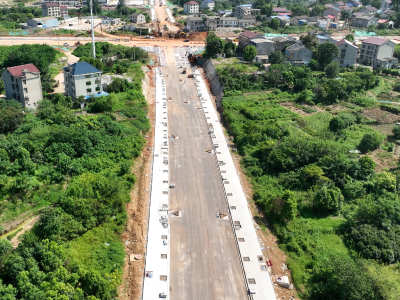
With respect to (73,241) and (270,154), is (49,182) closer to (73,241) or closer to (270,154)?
(73,241)

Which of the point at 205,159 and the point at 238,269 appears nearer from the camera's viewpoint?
the point at 238,269

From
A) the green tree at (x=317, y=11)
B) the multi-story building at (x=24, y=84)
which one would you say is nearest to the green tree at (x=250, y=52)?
the multi-story building at (x=24, y=84)

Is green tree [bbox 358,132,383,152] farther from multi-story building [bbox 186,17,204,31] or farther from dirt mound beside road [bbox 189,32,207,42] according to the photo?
multi-story building [bbox 186,17,204,31]

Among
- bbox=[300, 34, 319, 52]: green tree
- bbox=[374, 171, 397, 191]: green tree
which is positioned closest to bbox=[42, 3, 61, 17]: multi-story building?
bbox=[300, 34, 319, 52]: green tree

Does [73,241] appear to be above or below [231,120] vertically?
below

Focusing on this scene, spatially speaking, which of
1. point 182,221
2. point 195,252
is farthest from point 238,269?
point 182,221

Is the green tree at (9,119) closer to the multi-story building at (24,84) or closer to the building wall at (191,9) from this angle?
the multi-story building at (24,84)
